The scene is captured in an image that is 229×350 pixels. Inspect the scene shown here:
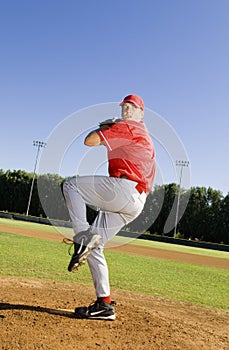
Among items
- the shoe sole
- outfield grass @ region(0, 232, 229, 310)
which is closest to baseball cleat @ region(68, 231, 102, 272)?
the shoe sole

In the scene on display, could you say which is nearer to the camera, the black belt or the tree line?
the black belt

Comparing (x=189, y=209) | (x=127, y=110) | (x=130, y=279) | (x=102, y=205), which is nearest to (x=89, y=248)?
(x=102, y=205)

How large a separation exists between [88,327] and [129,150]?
2.21 m

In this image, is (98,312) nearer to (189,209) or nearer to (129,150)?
(129,150)

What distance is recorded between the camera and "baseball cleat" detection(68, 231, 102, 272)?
175 inches

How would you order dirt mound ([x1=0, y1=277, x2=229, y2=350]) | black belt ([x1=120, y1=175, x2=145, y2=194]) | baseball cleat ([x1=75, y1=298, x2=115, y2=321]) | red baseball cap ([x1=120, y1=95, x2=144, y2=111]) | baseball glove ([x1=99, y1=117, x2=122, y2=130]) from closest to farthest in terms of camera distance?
dirt mound ([x1=0, y1=277, x2=229, y2=350])
baseball glove ([x1=99, y1=117, x2=122, y2=130])
black belt ([x1=120, y1=175, x2=145, y2=194])
red baseball cap ([x1=120, y1=95, x2=144, y2=111])
baseball cleat ([x1=75, y1=298, x2=115, y2=321])

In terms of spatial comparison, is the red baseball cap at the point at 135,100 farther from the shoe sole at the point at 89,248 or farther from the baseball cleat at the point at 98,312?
the baseball cleat at the point at 98,312

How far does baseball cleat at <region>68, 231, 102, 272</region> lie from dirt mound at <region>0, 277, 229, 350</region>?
0.78 meters

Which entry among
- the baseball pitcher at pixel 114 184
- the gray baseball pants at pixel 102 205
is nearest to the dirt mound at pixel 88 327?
the gray baseball pants at pixel 102 205

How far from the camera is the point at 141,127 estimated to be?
15.3 ft

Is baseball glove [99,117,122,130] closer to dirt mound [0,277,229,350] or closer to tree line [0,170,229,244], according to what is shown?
dirt mound [0,277,229,350]

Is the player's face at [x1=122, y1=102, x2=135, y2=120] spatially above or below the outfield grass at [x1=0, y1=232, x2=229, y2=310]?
above

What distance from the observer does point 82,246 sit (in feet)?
14.6

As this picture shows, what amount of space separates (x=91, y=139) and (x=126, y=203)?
2.70ft
